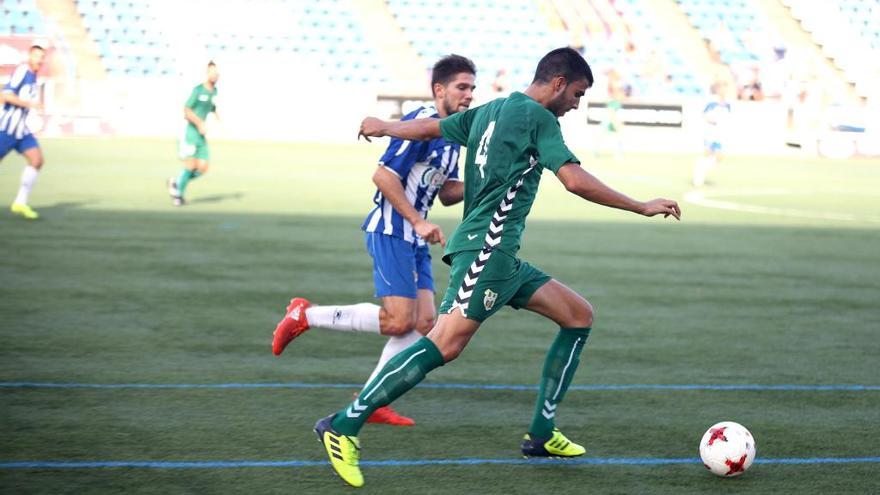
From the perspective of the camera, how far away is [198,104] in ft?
62.6

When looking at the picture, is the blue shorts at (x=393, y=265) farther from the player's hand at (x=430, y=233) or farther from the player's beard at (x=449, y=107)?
the player's beard at (x=449, y=107)

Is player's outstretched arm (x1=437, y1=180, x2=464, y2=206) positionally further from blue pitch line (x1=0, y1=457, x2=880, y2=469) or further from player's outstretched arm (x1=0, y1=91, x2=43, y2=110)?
player's outstretched arm (x1=0, y1=91, x2=43, y2=110)

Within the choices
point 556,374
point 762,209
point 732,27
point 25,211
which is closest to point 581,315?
point 556,374

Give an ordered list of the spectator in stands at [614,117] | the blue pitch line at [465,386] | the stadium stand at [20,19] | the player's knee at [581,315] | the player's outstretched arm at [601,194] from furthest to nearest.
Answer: the stadium stand at [20,19], the spectator in stands at [614,117], the blue pitch line at [465,386], the player's knee at [581,315], the player's outstretched arm at [601,194]

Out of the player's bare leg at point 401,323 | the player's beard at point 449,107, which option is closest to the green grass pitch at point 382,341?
the player's bare leg at point 401,323

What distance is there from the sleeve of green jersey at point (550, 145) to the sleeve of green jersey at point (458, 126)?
1.45ft

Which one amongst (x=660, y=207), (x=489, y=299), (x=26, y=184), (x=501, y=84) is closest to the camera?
(x=660, y=207)

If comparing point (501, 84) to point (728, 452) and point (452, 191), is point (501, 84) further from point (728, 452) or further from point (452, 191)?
point (728, 452)

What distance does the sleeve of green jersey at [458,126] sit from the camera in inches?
228

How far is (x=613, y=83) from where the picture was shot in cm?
3638

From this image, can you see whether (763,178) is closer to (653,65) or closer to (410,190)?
(653,65)

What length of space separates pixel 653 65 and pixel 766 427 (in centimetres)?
3699

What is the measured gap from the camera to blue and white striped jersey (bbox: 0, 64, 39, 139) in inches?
632

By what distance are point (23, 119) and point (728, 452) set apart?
1270 centimetres
